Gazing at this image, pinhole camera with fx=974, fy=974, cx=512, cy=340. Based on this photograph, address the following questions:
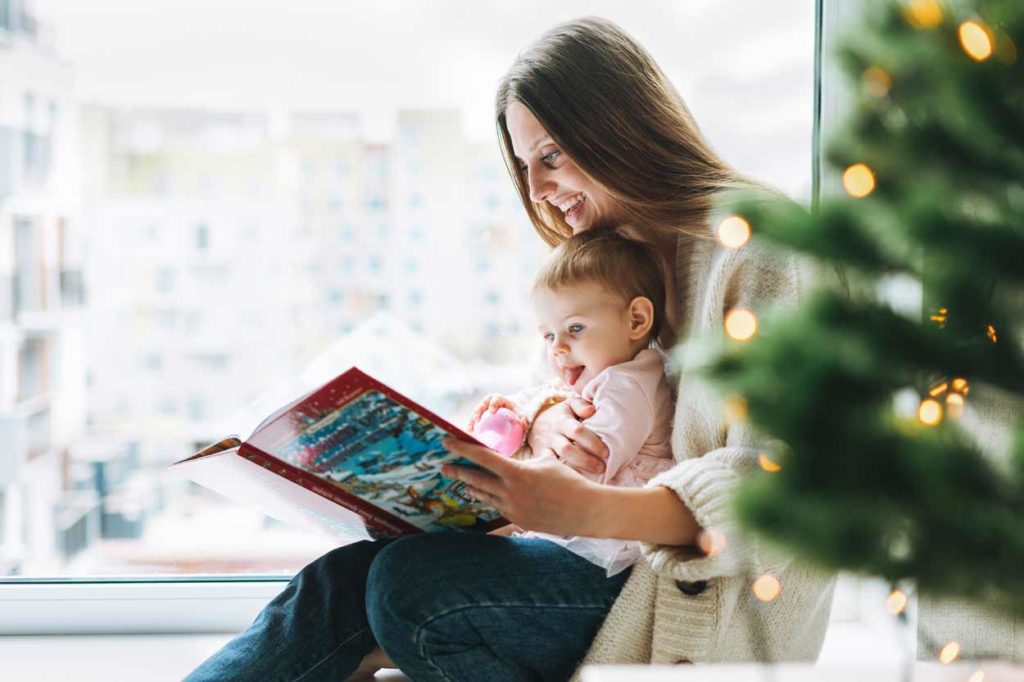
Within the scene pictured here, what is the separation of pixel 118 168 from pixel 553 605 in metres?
1.06

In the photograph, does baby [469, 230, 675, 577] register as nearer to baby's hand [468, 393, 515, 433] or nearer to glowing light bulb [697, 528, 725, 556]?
baby's hand [468, 393, 515, 433]

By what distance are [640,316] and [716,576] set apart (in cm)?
37

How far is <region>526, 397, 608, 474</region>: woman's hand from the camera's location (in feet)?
4.17

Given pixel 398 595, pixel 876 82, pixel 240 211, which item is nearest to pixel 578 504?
pixel 398 595

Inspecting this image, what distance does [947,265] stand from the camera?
61 centimetres

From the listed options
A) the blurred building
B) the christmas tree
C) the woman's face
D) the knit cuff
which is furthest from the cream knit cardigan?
the blurred building

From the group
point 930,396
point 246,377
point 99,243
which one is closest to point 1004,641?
point 930,396

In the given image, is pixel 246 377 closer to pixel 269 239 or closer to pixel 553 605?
pixel 269 239

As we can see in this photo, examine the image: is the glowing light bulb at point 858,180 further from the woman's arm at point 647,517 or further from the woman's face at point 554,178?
the woman's face at point 554,178

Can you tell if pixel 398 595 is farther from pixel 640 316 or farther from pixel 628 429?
pixel 640 316

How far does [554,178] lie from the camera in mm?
1384

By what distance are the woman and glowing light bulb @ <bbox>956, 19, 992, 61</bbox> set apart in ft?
1.65

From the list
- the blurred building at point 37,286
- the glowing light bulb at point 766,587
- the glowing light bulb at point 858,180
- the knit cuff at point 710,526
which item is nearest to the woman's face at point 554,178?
the knit cuff at point 710,526

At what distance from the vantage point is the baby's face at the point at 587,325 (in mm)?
1327
